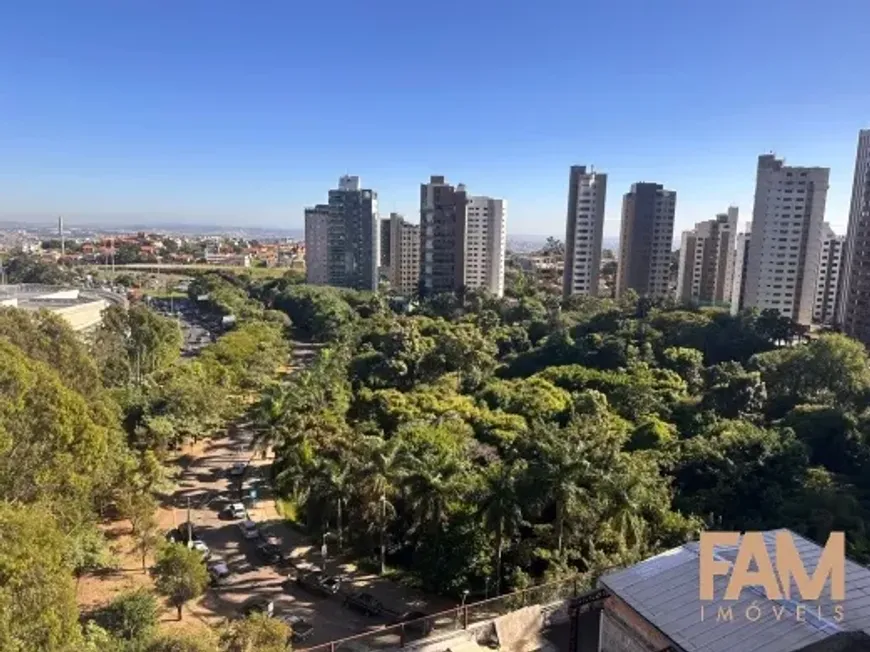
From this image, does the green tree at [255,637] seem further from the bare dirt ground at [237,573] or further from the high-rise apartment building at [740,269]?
the high-rise apartment building at [740,269]

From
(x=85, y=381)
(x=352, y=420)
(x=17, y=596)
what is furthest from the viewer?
(x=352, y=420)

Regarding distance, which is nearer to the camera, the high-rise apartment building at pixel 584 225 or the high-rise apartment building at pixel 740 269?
the high-rise apartment building at pixel 740 269

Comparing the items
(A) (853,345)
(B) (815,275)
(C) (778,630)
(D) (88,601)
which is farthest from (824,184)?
(D) (88,601)

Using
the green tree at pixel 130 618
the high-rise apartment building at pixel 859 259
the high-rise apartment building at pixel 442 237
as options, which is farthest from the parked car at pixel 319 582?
the high-rise apartment building at pixel 442 237

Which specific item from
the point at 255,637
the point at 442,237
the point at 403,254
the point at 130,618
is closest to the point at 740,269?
the point at 442,237

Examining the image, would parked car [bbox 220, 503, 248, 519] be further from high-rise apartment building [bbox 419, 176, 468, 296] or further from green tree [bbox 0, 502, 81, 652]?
high-rise apartment building [bbox 419, 176, 468, 296]

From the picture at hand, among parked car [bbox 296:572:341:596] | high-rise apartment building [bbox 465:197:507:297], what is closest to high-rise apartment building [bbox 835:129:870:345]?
high-rise apartment building [bbox 465:197:507:297]

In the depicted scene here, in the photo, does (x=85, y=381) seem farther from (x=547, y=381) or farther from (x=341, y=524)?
(x=547, y=381)
